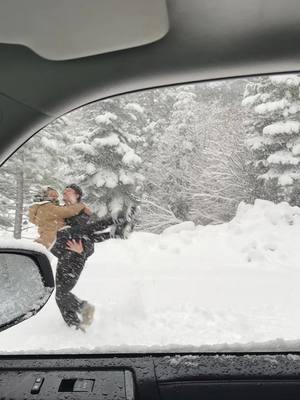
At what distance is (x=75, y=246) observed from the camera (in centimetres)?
455

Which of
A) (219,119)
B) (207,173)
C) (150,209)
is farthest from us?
(207,173)

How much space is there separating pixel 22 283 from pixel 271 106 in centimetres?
701

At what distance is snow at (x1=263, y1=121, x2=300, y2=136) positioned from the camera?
26.9ft

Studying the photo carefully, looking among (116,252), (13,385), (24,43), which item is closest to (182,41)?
(24,43)

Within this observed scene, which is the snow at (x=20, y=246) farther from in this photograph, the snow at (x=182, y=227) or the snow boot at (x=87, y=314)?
the snow at (x=182, y=227)

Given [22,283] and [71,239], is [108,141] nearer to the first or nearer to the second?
[71,239]

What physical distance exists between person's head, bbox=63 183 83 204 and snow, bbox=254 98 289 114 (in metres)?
4.13

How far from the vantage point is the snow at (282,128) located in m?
8.20

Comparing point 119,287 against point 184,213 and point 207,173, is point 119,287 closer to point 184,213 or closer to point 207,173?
point 184,213

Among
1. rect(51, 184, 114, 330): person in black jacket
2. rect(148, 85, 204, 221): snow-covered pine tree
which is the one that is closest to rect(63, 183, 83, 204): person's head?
rect(51, 184, 114, 330): person in black jacket

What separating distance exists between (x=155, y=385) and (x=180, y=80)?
3.69 ft

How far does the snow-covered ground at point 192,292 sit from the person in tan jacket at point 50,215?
661 mm

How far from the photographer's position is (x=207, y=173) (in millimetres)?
9016

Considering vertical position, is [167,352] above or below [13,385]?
above
